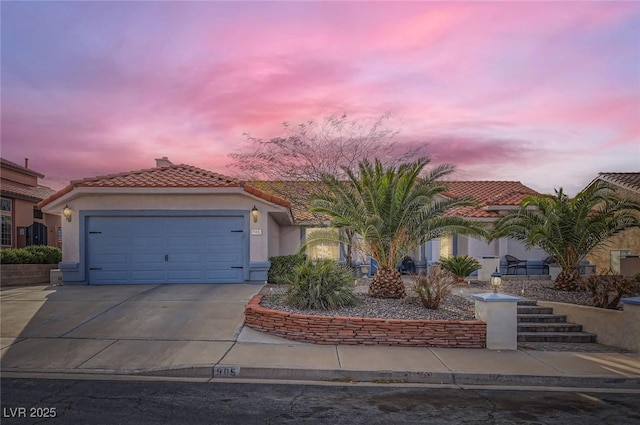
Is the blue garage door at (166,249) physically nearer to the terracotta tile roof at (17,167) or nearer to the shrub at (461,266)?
the shrub at (461,266)

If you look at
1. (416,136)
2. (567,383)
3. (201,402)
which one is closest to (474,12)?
(416,136)

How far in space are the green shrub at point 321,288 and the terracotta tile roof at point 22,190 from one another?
19207 mm

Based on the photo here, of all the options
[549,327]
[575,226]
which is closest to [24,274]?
[549,327]

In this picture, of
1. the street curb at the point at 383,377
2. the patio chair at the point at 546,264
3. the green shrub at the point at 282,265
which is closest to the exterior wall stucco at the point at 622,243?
the patio chair at the point at 546,264

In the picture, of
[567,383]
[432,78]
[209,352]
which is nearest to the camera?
[567,383]

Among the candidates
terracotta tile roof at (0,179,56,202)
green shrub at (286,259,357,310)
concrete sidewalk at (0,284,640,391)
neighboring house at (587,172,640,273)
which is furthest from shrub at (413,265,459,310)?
terracotta tile roof at (0,179,56,202)

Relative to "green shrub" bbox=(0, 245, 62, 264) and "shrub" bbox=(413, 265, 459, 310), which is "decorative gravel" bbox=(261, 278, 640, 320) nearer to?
"shrub" bbox=(413, 265, 459, 310)

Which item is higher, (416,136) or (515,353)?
(416,136)

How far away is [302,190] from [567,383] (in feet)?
47.8

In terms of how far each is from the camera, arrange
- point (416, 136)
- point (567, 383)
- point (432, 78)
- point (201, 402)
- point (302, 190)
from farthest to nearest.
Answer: point (302, 190), point (416, 136), point (432, 78), point (567, 383), point (201, 402)

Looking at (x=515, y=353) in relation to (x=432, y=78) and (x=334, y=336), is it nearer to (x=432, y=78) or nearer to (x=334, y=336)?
(x=334, y=336)

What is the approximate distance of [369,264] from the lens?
2089 cm

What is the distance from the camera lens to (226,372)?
791 cm

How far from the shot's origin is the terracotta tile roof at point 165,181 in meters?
15.9
